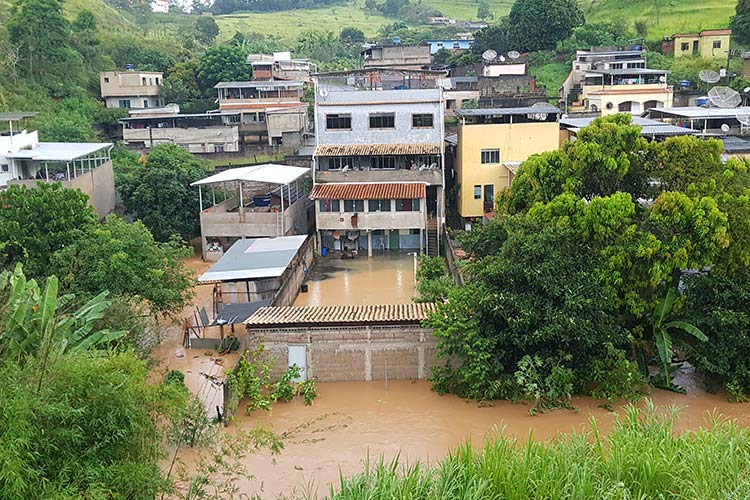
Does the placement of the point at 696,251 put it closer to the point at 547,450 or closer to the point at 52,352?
the point at 547,450

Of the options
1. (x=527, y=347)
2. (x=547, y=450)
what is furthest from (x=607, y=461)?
(x=527, y=347)

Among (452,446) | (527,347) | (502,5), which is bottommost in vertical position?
(452,446)

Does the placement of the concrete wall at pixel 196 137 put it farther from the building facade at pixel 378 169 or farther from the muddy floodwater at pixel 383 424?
the muddy floodwater at pixel 383 424

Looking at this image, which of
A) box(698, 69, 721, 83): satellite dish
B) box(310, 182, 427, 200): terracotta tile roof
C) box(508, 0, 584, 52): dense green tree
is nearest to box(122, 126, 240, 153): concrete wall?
box(310, 182, 427, 200): terracotta tile roof

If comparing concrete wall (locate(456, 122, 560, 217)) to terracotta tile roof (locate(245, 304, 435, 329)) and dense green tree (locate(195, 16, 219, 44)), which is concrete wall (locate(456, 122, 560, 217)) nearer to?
terracotta tile roof (locate(245, 304, 435, 329))

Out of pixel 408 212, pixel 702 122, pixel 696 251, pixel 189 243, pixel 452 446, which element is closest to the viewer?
pixel 452 446

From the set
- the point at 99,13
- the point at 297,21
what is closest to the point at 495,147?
the point at 99,13
